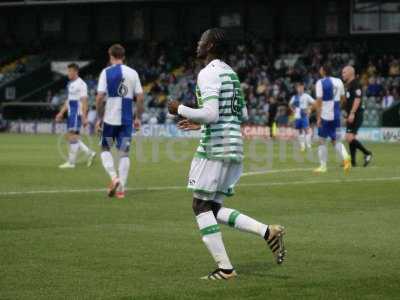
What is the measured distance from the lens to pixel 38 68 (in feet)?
209

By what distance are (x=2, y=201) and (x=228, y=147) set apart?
7.67 meters

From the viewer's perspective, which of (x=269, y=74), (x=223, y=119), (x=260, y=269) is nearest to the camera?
(x=223, y=119)

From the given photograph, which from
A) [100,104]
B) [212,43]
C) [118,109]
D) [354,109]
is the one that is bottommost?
[354,109]

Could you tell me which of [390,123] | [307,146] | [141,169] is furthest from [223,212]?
[390,123]

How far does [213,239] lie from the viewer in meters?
9.70

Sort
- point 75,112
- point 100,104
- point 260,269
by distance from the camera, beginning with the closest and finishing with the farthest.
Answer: point 260,269
point 100,104
point 75,112

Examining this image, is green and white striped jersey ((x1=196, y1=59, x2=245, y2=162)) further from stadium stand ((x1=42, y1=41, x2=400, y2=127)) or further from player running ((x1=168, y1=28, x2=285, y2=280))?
stadium stand ((x1=42, y1=41, x2=400, y2=127))

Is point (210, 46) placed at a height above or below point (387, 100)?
above

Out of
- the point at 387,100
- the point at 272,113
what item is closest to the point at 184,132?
the point at 272,113

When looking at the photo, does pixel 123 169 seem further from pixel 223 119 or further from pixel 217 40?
pixel 217 40

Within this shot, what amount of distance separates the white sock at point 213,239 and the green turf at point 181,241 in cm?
23

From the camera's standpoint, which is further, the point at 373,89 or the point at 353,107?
the point at 373,89

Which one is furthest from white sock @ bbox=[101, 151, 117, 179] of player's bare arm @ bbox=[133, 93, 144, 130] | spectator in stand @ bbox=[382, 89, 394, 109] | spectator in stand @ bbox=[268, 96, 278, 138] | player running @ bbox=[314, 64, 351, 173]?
spectator in stand @ bbox=[268, 96, 278, 138]

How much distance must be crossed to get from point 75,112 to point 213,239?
1827 centimetres
